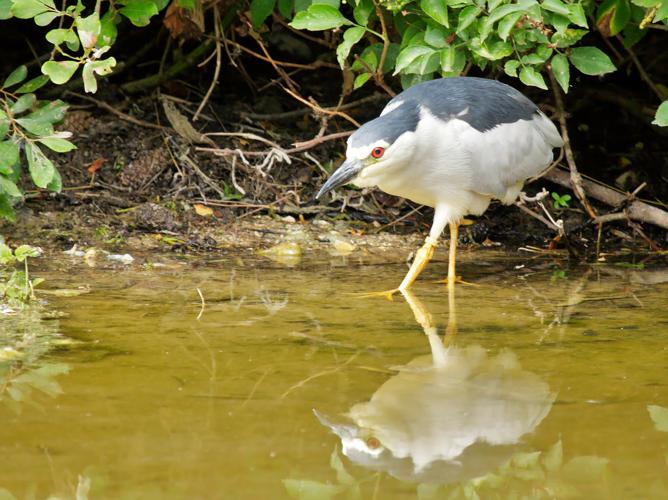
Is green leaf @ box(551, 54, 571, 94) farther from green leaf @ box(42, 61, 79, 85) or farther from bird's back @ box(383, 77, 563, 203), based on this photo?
green leaf @ box(42, 61, 79, 85)

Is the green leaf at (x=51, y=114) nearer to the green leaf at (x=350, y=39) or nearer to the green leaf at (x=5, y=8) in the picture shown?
the green leaf at (x=5, y=8)

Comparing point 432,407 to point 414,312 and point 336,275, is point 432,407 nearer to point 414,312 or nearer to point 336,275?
point 414,312

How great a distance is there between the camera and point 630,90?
7703mm

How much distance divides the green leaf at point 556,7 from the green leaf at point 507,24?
0.40 feet

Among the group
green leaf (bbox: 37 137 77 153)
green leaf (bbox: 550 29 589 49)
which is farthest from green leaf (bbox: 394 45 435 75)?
green leaf (bbox: 37 137 77 153)

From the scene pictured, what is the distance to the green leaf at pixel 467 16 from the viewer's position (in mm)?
4621

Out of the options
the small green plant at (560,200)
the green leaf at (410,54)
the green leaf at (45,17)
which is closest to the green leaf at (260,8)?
the green leaf at (410,54)

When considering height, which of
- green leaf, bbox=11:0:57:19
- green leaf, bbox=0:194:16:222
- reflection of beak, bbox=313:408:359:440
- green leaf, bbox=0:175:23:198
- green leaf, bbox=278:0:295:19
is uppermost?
green leaf, bbox=11:0:57:19

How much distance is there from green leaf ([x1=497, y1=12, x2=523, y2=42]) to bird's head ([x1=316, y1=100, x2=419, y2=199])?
628mm

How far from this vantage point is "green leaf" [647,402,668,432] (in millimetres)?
2826

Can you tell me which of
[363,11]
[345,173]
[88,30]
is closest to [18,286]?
[88,30]

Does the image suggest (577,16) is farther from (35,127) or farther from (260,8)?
(35,127)

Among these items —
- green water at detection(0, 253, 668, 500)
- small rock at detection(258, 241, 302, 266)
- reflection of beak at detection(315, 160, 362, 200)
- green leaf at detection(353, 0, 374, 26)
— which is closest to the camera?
green water at detection(0, 253, 668, 500)

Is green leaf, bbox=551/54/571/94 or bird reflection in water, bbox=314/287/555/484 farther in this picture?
green leaf, bbox=551/54/571/94
